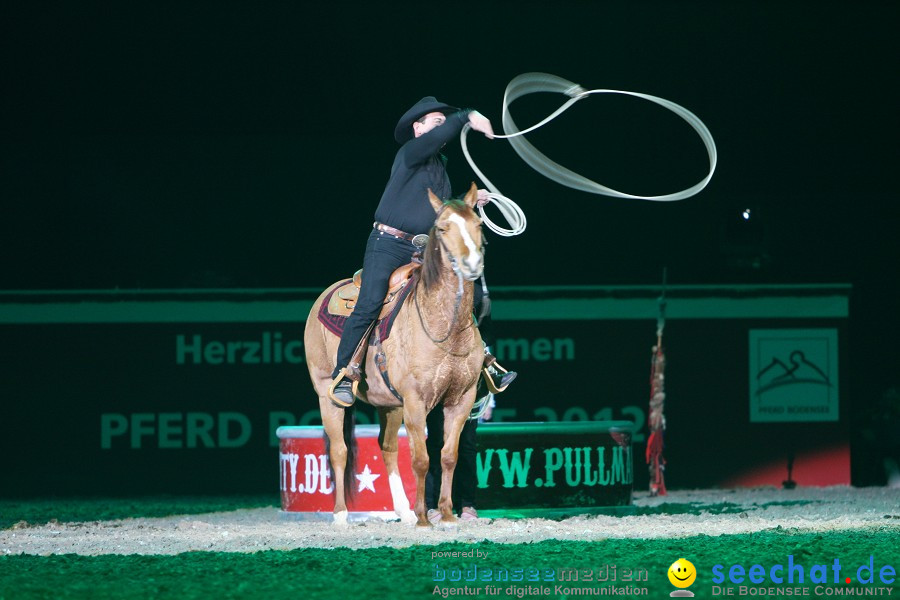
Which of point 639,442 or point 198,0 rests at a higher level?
point 198,0

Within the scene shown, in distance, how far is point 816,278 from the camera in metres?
13.4

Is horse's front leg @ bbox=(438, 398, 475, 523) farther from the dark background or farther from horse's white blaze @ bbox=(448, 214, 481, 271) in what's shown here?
the dark background

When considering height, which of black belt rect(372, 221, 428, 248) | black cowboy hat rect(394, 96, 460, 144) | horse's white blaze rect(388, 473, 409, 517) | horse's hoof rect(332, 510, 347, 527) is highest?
black cowboy hat rect(394, 96, 460, 144)

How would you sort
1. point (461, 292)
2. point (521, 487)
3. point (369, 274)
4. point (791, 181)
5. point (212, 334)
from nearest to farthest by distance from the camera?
point (461, 292) < point (369, 274) < point (521, 487) < point (212, 334) < point (791, 181)

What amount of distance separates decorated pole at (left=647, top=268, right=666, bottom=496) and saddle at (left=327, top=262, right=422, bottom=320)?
14.7 ft

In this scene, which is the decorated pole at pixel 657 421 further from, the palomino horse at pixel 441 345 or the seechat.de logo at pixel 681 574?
the seechat.de logo at pixel 681 574

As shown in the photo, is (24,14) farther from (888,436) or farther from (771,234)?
(888,436)

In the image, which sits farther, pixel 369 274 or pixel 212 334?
pixel 212 334

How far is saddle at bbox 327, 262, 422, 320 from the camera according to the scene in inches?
302

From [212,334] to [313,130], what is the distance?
2408 mm

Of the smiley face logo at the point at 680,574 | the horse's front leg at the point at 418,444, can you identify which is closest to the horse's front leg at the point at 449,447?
→ the horse's front leg at the point at 418,444

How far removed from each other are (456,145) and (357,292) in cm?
550

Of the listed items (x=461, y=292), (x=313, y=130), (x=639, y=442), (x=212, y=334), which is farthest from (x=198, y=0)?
(x=461, y=292)

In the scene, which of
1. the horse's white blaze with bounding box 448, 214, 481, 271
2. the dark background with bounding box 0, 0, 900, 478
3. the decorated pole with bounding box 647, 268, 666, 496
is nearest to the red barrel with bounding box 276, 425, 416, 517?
the horse's white blaze with bounding box 448, 214, 481, 271
